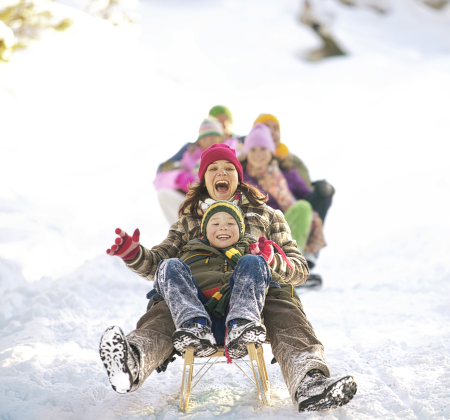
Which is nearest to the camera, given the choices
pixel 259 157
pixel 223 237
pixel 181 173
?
pixel 223 237

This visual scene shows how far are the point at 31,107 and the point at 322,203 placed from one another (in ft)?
15.8

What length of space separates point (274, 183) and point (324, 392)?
2.82 meters

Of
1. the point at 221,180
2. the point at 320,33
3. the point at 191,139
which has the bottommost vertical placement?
the point at 191,139

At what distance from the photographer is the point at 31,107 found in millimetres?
7145

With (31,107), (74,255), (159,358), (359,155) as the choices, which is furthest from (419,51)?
(159,358)

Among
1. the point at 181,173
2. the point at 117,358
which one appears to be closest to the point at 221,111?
the point at 181,173

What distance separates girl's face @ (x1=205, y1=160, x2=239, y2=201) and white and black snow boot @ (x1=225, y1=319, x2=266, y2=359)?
34.7 inches

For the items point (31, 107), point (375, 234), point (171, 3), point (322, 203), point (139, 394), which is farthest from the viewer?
point (171, 3)

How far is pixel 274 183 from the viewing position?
4.21m

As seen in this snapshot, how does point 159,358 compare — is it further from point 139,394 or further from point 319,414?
point 319,414

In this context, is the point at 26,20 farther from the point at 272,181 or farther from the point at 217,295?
the point at 217,295

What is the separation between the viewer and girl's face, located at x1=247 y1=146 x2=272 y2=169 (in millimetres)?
4180

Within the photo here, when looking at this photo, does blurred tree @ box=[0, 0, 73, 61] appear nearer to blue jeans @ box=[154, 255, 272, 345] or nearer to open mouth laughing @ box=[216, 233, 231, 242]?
open mouth laughing @ box=[216, 233, 231, 242]

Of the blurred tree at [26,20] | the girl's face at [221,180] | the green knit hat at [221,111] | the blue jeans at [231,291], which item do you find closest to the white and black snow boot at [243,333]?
the blue jeans at [231,291]
